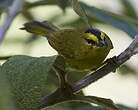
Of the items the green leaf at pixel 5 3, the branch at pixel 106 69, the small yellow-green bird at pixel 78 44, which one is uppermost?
the branch at pixel 106 69

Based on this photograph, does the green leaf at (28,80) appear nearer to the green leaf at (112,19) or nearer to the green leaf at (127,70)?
the green leaf at (112,19)

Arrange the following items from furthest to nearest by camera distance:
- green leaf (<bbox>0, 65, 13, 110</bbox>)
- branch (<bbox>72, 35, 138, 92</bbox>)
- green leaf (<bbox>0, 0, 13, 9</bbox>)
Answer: green leaf (<bbox>0, 0, 13, 9</bbox>) → branch (<bbox>72, 35, 138, 92</bbox>) → green leaf (<bbox>0, 65, 13, 110</bbox>)

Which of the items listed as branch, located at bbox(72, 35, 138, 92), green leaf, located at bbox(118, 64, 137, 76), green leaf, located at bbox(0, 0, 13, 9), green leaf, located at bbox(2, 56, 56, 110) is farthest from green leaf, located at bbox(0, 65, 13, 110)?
green leaf, located at bbox(118, 64, 137, 76)

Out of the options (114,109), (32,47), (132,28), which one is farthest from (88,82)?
(32,47)

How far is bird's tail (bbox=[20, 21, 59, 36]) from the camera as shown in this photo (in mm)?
793

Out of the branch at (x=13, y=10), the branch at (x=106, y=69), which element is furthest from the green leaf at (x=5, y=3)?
the branch at (x=106, y=69)

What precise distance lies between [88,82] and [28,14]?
0.79m

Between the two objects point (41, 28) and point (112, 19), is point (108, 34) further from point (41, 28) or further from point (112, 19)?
point (41, 28)

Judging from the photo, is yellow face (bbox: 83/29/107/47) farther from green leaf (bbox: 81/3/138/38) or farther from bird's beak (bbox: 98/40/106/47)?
green leaf (bbox: 81/3/138/38)

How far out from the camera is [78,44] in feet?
2.29

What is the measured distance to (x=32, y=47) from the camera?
53.3 inches

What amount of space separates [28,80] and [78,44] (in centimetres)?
27

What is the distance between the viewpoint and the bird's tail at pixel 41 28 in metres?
0.79

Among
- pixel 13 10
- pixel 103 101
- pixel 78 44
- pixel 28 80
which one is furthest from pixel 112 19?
pixel 28 80
